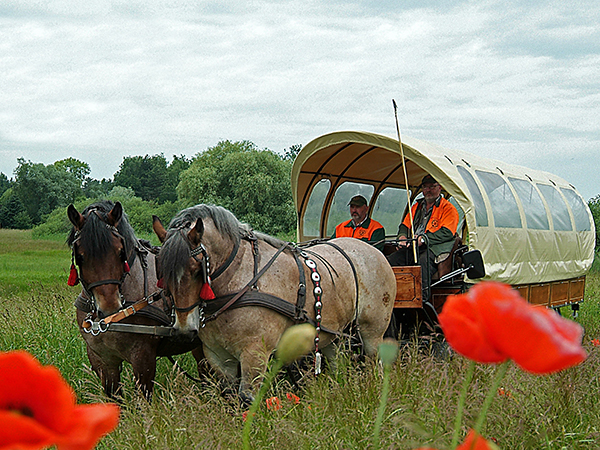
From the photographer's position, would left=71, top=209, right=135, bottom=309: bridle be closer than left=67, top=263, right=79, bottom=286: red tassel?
Yes

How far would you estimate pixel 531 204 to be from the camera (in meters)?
7.26

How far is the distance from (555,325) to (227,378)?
392 centimetres

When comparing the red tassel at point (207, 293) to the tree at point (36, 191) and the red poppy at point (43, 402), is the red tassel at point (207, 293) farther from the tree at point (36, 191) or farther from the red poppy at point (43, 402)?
the tree at point (36, 191)

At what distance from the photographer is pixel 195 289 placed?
12.5 ft

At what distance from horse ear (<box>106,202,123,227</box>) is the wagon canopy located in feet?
9.72

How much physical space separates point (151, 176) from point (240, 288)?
2839 inches

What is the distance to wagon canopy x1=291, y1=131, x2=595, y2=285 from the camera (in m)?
5.91

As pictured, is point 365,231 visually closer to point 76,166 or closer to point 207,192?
point 207,192

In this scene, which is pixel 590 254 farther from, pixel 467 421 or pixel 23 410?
pixel 23 410

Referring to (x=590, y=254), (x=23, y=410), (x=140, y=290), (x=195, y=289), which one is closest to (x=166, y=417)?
(x=195, y=289)

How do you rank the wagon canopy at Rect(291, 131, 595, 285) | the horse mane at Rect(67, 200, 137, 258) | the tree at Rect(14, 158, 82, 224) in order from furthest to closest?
the tree at Rect(14, 158, 82, 224), the wagon canopy at Rect(291, 131, 595, 285), the horse mane at Rect(67, 200, 137, 258)

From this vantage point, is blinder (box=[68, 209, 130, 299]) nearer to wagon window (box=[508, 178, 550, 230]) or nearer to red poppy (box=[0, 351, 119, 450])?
red poppy (box=[0, 351, 119, 450])

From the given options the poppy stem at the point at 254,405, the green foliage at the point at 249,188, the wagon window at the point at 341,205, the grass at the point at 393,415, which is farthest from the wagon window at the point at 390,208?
the green foliage at the point at 249,188

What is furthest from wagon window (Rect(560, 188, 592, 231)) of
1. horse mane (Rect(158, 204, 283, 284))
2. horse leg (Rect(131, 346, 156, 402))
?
horse leg (Rect(131, 346, 156, 402))
